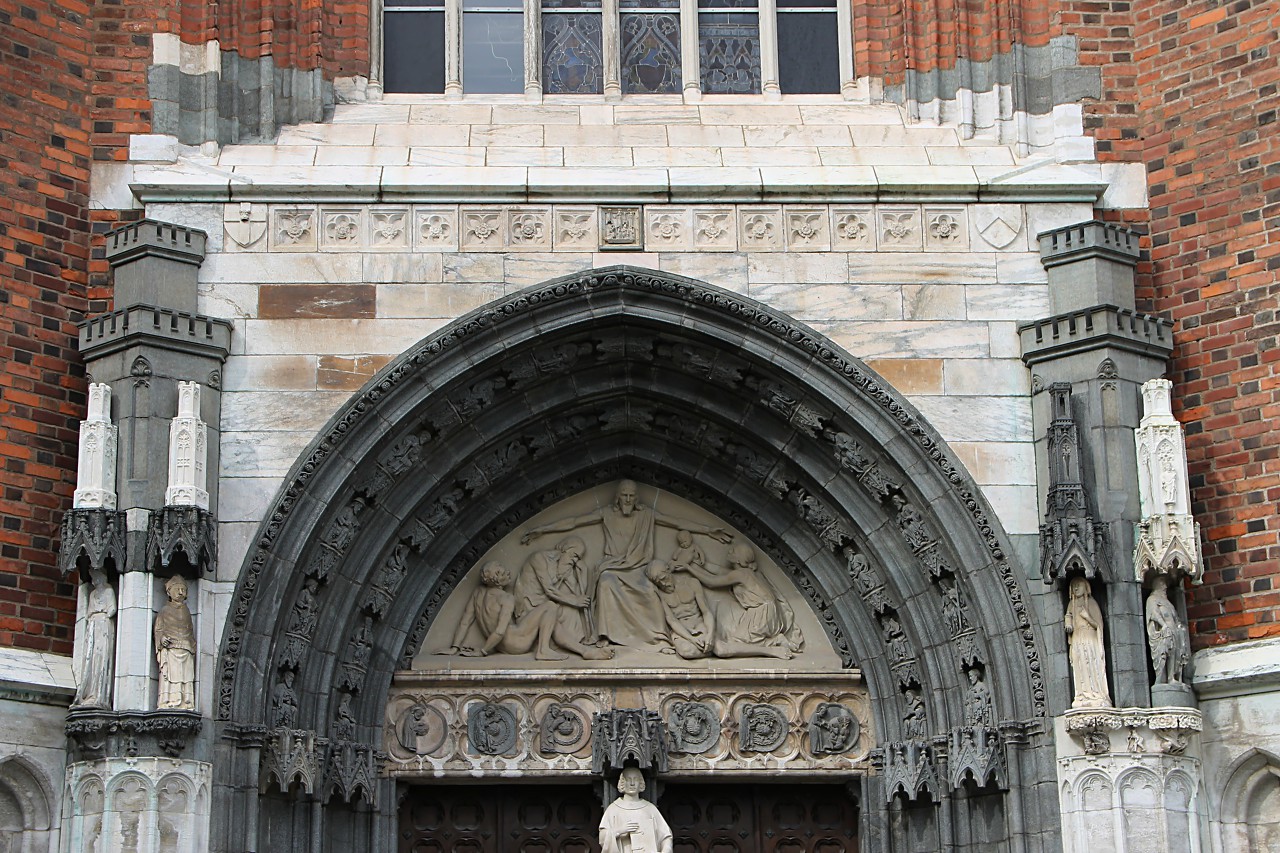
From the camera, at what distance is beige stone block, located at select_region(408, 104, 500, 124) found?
1592cm

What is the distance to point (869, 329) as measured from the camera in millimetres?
14938

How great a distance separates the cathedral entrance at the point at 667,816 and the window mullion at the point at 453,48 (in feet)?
16.6

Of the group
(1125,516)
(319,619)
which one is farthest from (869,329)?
(319,619)

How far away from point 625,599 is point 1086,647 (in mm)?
3415

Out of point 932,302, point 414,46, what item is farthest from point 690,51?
point 932,302

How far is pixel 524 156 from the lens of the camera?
1549cm

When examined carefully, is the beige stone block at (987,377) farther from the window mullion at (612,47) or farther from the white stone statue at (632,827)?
the white stone statue at (632,827)

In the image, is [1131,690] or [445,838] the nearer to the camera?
[1131,690]

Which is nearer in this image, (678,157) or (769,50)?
(678,157)

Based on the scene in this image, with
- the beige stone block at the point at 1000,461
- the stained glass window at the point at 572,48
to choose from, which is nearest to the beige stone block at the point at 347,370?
the stained glass window at the point at 572,48

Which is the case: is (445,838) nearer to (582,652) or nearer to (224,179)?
(582,652)

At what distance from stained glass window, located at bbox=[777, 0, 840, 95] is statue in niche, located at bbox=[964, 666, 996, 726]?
4.64m

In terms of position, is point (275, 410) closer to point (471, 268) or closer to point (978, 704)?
point (471, 268)

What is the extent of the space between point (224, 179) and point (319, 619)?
9.99ft
